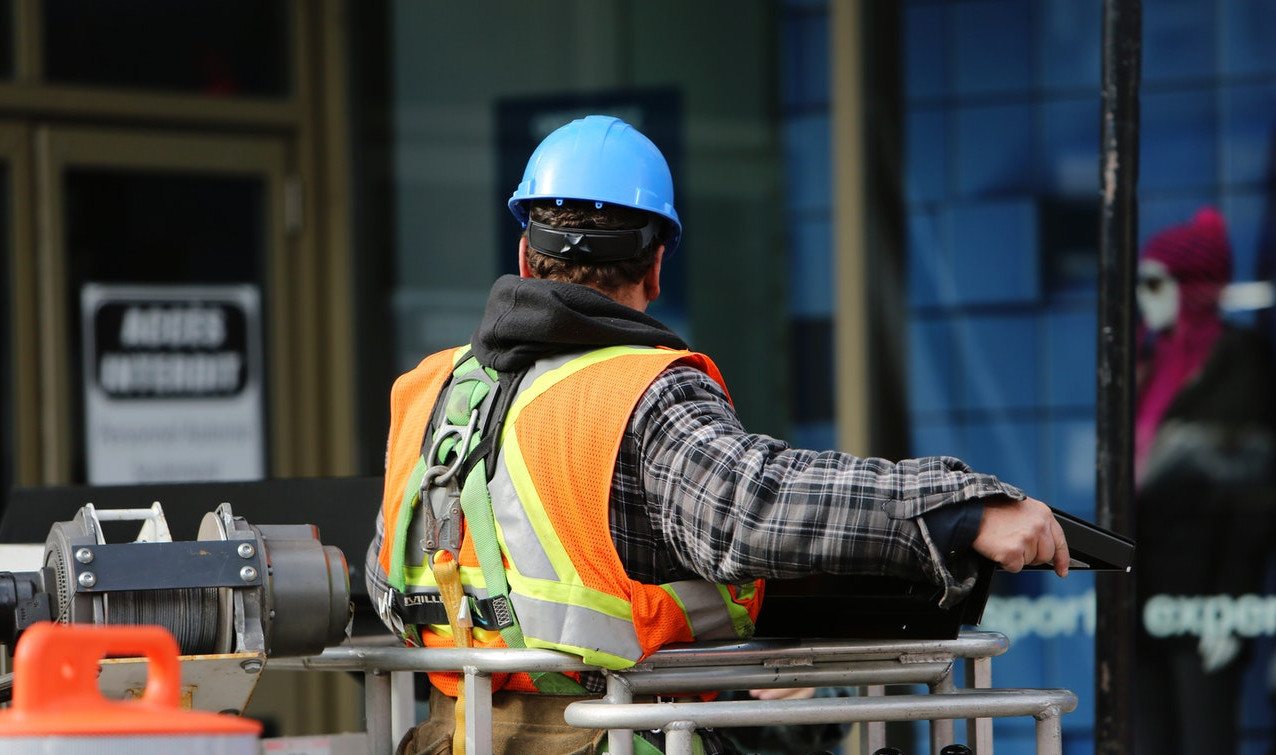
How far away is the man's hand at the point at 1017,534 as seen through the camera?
93.0 inches

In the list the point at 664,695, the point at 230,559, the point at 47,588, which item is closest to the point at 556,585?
the point at 664,695

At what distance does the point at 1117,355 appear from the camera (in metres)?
3.06

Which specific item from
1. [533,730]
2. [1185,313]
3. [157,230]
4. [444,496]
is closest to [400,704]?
[533,730]

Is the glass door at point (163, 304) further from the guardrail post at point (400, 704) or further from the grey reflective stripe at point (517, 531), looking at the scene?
the grey reflective stripe at point (517, 531)

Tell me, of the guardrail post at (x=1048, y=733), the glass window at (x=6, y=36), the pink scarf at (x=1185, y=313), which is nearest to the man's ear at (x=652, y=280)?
the guardrail post at (x=1048, y=733)

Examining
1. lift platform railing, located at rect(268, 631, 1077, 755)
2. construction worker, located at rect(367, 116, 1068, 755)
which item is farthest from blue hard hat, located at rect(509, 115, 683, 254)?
lift platform railing, located at rect(268, 631, 1077, 755)

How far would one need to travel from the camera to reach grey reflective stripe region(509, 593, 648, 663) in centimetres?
251

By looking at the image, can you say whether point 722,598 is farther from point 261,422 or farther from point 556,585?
point 261,422

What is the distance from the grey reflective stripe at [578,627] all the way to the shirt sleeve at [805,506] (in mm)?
171

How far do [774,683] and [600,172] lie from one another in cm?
89

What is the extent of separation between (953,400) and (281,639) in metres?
3.66

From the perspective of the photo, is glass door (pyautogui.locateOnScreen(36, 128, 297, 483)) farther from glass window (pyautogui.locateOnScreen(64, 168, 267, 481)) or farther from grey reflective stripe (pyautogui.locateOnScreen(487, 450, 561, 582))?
grey reflective stripe (pyautogui.locateOnScreen(487, 450, 561, 582))

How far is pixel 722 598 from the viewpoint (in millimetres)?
2672

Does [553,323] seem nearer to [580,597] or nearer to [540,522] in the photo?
[540,522]
